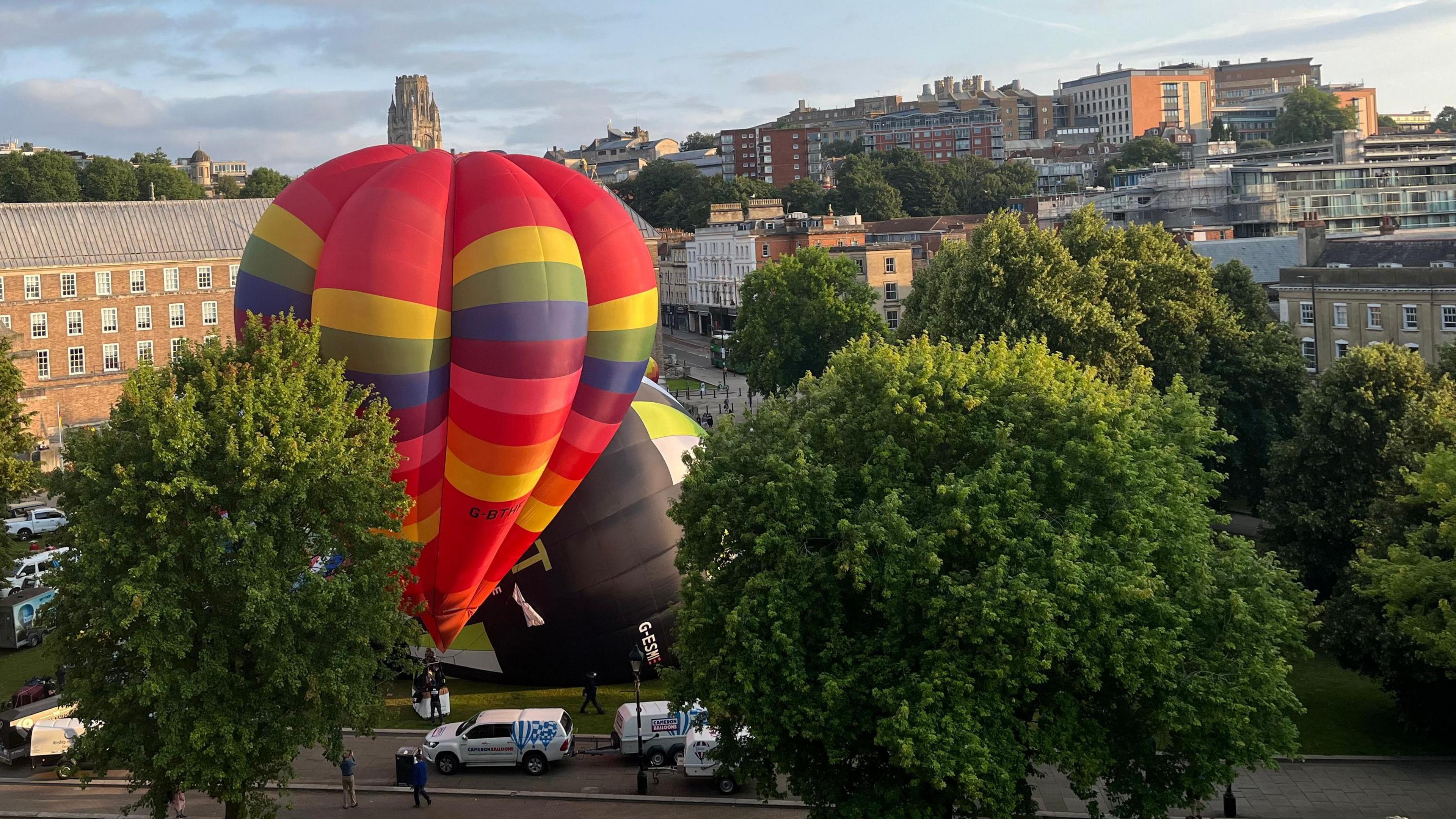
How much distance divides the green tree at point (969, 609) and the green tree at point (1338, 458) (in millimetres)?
11212

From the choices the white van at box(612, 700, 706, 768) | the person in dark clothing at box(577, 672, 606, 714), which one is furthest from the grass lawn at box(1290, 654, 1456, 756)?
the person in dark clothing at box(577, 672, 606, 714)

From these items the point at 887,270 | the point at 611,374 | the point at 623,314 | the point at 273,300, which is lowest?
the point at 611,374

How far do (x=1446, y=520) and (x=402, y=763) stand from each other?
19772 mm

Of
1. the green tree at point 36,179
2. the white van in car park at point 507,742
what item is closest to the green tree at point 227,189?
the green tree at point 36,179

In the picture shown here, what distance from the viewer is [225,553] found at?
72.9ft

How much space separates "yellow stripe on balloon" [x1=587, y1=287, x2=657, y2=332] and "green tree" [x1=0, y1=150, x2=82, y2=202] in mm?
108941

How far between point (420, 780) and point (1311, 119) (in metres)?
175

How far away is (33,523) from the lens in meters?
53.1

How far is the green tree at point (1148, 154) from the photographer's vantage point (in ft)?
560

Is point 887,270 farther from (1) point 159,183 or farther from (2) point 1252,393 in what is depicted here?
(1) point 159,183

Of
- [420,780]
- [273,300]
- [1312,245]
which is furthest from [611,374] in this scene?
[1312,245]

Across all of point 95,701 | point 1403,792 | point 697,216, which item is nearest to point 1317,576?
point 1403,792

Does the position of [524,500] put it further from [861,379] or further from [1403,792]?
[1403,792]

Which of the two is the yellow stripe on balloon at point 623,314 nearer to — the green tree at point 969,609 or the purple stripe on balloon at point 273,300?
the green tree at point 969,609
